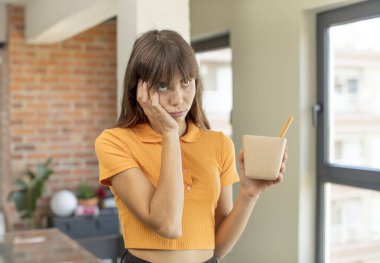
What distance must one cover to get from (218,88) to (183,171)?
306 cm

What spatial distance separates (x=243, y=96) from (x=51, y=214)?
2124mm

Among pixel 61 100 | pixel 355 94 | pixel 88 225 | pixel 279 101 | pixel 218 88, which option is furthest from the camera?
pixel 61 100

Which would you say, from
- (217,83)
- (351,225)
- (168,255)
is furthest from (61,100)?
(168,255)

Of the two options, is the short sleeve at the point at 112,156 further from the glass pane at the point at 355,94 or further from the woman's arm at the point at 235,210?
the glass pane at the point at 355,94

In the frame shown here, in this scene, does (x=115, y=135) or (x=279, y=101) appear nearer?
(x=115, y=135)

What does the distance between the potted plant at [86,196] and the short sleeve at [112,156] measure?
347cm

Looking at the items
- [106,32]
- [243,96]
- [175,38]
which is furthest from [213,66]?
[175,38]

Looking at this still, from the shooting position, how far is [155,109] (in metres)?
1.09

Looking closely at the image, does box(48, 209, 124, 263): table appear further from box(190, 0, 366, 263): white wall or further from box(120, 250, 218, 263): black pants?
box(120, 250, 218, 263): black pants

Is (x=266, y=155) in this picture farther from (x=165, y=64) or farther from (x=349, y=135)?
(x=349, y=135)

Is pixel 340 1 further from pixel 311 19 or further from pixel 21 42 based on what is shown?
pixel 21 42

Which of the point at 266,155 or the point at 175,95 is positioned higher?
the point at 175,95

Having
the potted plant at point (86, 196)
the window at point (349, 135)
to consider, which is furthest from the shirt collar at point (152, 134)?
the potted plant at point (86, 196)

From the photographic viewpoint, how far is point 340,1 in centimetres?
267
